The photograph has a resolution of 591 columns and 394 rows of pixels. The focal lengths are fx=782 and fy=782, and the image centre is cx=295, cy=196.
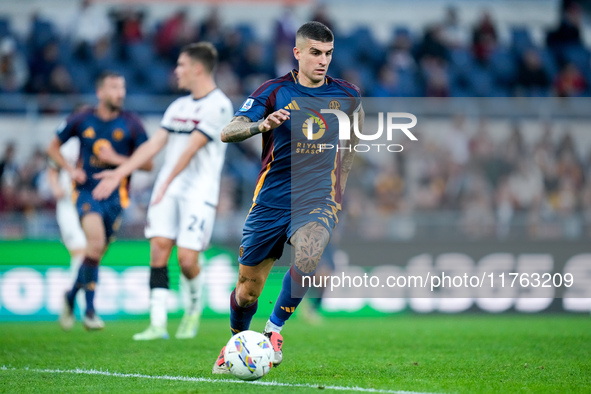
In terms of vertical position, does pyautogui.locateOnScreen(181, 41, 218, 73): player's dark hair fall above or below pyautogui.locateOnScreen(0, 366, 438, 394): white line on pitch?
above

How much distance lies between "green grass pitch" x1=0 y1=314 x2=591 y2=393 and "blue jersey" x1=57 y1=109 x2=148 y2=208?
188 centimetres

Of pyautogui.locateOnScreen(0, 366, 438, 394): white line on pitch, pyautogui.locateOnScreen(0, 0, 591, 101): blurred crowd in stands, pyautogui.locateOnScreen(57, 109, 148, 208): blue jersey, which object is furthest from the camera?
pyautogui.locateOnScreen(0, 0, 591, 101): blurred crowd in stands

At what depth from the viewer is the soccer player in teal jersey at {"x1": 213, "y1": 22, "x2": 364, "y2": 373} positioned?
5836 mm

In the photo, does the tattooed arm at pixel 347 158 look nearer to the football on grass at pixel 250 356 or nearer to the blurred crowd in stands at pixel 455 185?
the football on grass at pixel 250 356

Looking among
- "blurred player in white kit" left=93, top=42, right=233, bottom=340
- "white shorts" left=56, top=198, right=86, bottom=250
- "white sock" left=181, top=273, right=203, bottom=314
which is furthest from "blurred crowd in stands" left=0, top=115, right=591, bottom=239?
"blurred player in white kit" left=93, top=42, right=233, bottom=340

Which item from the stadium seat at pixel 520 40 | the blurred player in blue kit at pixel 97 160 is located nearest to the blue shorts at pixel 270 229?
the blurred player in blue kit at pixel 97 160

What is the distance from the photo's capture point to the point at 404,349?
25.1 feet

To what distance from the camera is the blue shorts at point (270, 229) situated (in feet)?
19.3

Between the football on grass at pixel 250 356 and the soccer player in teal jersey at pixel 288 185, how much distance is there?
268 mm

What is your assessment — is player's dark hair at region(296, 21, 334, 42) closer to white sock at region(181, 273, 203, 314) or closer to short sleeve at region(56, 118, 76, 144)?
white sock at region(181, 273, 203, 314)

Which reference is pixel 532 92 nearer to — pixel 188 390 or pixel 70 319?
pixel 70 319

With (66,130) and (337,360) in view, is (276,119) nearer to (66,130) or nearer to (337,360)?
(337,360)

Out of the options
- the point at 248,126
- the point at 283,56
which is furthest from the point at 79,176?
the point at 283,56

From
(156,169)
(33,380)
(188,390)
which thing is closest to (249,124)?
(188,390)
